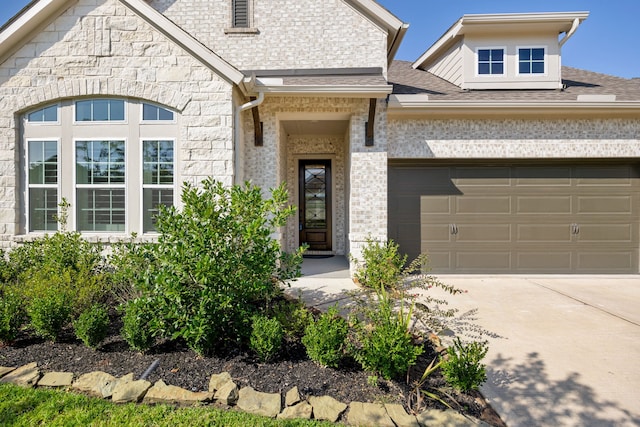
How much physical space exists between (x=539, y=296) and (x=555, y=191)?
2985 millimetres

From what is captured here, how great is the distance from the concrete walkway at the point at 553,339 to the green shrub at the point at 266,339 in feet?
4.32

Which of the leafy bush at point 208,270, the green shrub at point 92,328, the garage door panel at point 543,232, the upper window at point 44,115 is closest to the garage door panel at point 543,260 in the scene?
the garage door panel at point 543,232

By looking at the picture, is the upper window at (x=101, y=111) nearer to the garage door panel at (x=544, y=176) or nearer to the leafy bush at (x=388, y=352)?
the leafy bush at (x=388, y=352)

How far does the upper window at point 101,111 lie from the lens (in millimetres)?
5773

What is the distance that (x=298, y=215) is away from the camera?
369 inches

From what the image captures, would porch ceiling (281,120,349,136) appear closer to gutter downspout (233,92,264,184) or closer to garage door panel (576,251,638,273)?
gutter downspout (233,92,264,184)

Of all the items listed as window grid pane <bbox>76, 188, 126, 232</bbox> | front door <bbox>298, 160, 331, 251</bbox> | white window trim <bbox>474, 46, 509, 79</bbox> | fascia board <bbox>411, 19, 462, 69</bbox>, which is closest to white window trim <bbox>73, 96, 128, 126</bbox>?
window grid pane <bbox>76, 188, 126, 232</bbox>

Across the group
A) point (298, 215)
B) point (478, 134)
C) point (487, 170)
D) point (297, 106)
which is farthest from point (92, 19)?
point (487, 170)

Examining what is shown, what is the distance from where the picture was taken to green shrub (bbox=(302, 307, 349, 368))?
2.95 meters

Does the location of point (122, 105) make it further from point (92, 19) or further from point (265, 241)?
point (265, 241)

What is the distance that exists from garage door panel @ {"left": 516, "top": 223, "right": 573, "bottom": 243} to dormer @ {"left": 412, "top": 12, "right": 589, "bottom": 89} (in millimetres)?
3364

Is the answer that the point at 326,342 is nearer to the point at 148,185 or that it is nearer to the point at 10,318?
the point at 10,318

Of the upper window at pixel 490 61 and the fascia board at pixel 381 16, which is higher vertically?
the fascia board at pixel 381 16

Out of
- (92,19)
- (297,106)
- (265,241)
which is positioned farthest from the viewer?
(297,106)
